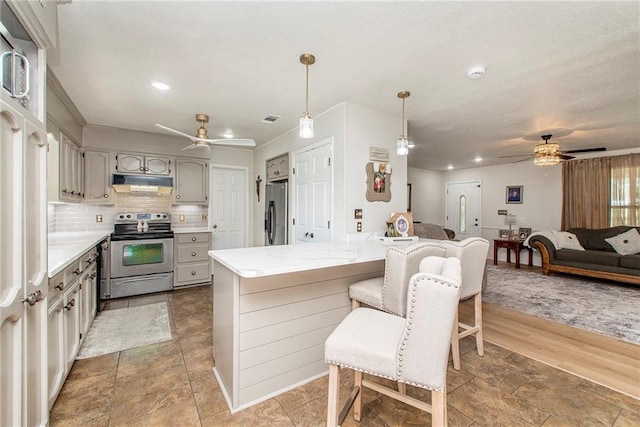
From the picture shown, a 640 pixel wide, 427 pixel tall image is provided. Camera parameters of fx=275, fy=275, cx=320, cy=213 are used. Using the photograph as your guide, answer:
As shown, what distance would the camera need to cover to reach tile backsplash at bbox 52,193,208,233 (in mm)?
3871

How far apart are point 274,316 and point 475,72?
2526mm

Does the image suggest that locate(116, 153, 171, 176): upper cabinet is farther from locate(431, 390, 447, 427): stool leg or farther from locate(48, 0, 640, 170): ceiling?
locate(431, 390, 447, 427): stool leg

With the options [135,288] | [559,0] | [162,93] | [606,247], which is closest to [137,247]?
[135,288]

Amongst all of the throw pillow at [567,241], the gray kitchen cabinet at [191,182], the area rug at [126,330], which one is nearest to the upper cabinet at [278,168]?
the gray kitchen cabinet at [191,182]

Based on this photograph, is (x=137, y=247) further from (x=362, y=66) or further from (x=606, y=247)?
(x=606, y=247)

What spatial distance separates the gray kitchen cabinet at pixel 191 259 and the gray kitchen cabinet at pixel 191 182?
63 centimetres

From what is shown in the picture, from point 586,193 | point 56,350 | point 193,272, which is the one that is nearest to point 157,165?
point 193,272

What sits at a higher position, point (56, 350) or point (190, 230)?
point (190, 230)

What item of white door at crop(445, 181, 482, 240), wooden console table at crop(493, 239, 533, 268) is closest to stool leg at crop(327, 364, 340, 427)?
wooden console table at crop(493, 239, 533, 268)

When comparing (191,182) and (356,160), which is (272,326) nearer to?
(356,160)

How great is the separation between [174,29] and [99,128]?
3114 millimetres

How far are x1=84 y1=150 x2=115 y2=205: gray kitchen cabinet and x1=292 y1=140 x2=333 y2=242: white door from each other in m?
2.76

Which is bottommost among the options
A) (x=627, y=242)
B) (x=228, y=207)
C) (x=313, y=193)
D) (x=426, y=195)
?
(x=627, y=242)

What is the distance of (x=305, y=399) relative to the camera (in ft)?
5.97
